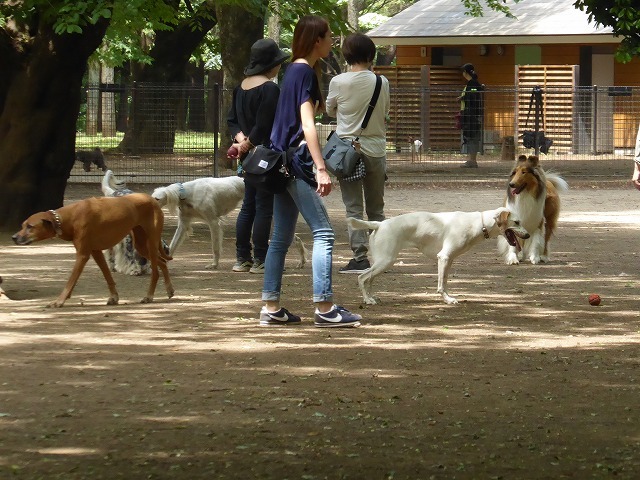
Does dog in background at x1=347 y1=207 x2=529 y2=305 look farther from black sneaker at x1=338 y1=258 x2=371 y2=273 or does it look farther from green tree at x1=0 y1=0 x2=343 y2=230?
green tree at x1=0 y1=0 x2=343 y2=230

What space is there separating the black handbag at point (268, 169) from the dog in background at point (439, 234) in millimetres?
1656

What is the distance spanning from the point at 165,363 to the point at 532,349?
233 centimetres

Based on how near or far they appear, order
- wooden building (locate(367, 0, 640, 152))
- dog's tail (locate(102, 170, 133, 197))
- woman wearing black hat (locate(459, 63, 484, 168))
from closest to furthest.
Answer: dog's tail (locate(102, 170, 133, 197)) → woman wearing black hat (locate(459, 63, 484, 168)) → wooden building (locate(367, 0, 640, 152))

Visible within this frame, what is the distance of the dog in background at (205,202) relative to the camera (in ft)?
40.3

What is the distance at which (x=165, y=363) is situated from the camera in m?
7.70

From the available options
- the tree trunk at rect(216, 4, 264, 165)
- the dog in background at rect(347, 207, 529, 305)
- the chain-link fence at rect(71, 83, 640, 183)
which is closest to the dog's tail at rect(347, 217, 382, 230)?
the dog in background at rect(347, 207, 529, 305)

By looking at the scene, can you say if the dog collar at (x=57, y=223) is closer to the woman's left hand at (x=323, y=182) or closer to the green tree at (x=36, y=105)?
the woman's left hand at (x=323, y=182)

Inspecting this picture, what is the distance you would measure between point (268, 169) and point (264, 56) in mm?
2634

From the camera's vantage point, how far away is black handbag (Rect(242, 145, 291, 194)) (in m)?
8.49

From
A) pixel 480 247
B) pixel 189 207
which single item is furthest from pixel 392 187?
pixel 189 207

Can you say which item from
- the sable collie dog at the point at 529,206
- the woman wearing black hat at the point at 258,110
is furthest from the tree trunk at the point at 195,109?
the woman wearing black hat at the point at 258,110

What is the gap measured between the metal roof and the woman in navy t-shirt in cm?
2624

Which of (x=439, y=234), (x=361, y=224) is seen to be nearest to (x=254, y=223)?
(x=361, y=224)

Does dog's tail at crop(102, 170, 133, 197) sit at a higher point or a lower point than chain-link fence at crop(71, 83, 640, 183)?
lower
